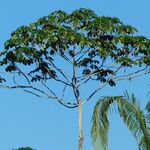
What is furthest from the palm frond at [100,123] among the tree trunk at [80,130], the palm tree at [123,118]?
the tree trunk at [80,130]

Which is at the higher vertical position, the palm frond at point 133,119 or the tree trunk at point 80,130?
the tree trunk at point 80,130

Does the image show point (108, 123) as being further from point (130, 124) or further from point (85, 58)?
point (85, 58)

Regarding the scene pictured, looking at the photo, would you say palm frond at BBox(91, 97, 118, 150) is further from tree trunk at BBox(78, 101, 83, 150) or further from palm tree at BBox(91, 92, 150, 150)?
tree trunk at BBox(78, 101, 83, 150)

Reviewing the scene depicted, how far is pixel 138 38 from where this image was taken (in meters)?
20.1

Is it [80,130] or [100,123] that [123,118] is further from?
[80,130]

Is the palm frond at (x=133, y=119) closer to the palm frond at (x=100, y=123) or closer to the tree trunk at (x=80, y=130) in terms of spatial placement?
the palm frond at (x=100, y=123)

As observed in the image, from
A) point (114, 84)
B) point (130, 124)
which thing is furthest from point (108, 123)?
point (114, 84)

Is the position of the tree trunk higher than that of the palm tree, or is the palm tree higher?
the tree trunk

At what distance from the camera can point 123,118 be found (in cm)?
784

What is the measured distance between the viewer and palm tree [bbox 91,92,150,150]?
7.81m

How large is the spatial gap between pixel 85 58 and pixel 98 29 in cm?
129

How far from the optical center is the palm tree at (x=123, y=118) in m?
7.81

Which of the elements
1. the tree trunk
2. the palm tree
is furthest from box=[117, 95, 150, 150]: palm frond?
the tree trunk

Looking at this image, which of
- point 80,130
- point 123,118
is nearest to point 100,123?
point 123,118
